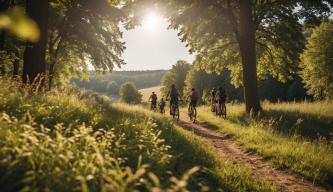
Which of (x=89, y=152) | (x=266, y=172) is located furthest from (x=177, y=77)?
(x=89, y=152)

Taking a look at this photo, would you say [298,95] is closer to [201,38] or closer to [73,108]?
[201,38]

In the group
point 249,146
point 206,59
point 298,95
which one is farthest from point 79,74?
point 298,95

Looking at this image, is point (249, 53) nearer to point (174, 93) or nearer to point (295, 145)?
point (174, 93)

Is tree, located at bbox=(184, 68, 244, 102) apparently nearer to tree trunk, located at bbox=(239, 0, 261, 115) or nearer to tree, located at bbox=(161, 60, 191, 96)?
tree, located at bbox=(161, 60, 191, 96)

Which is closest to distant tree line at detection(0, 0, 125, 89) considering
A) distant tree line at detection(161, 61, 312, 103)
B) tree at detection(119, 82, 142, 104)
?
distant tree line at detection(161, 61, 312, 103)

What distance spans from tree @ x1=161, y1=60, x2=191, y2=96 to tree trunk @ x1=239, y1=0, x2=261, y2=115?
60.0 m

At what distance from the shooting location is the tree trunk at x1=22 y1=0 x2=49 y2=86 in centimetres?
1138

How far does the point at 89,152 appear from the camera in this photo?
5.09 metres

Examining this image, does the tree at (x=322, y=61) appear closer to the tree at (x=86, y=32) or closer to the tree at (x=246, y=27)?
the tree at (x=246, y=27)

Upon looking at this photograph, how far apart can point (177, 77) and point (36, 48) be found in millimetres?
68463

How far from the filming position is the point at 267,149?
Answer: 33.2 ft

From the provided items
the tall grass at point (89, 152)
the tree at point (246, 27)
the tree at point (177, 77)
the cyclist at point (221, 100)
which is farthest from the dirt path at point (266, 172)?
the tree at point (177, 77)

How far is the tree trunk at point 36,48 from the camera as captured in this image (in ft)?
37.3

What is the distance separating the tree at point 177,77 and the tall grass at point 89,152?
2743 inches
